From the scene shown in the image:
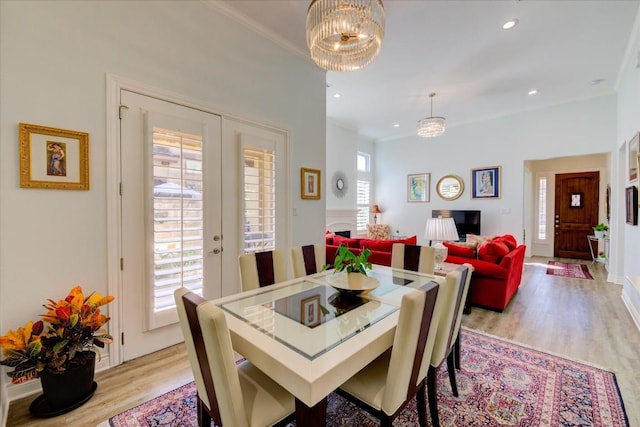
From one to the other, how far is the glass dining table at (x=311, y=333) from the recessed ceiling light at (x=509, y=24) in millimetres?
3137

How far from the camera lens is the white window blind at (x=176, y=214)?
7.69ft

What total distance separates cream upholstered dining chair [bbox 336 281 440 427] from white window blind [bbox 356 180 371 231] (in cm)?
639

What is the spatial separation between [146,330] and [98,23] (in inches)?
97.0

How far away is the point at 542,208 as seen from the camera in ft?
24.0

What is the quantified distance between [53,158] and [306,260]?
2009mm

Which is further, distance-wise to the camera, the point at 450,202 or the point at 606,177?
the point at 450,202

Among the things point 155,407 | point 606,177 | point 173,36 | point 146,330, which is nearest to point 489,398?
point 155,407

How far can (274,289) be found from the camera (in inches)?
77.5

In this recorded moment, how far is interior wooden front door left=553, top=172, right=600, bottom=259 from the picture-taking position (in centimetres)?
662

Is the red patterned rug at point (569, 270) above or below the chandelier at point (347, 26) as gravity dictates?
below

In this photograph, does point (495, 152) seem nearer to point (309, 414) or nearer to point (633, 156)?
point (633, 156)

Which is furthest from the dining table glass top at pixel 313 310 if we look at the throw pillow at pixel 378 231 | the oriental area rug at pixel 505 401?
the throw pillow at pixel 378 231

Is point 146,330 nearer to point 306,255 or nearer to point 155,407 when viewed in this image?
point 155,407

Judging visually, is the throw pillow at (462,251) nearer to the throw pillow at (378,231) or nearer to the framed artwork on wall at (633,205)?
the framed artwork on wall at (633,205)
